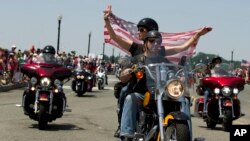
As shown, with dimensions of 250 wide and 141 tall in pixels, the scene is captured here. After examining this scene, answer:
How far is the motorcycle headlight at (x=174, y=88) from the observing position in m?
6.50

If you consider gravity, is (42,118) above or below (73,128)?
above

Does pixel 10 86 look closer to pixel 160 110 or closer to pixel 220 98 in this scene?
pixel 220 98

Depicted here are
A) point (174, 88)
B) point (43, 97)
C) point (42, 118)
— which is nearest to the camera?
point (174, 88)

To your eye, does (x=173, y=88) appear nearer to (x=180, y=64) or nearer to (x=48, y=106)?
(x=180, y=64)

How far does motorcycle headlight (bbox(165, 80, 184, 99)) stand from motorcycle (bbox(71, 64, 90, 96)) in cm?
1572

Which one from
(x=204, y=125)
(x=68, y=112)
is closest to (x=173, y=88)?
(x=204, y=125)

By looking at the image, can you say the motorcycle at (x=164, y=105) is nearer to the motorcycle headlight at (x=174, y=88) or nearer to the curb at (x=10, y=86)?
the motorcycle headlight at (x=174, y=88)

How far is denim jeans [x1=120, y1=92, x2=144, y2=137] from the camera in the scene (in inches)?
285

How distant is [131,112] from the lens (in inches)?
286

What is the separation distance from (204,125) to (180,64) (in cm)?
641

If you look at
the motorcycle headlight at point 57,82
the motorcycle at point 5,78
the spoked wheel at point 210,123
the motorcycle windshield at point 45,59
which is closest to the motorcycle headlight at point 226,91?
the spoked wheel at point 210,123

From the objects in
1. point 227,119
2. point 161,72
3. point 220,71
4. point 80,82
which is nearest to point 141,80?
point 161,72

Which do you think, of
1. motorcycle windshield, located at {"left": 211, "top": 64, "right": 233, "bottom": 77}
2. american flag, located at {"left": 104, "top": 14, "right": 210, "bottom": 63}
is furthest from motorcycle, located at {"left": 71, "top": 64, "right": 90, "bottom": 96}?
american flag, located at {"left": 104, "top": 14, "right": 210, "bottom": 63}

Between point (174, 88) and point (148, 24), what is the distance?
152 cm
